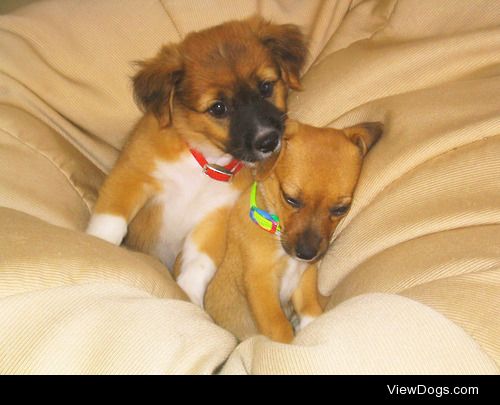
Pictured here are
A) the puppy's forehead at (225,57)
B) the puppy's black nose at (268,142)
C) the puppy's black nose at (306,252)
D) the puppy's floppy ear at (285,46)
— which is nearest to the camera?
the puppy's black nose at (306,252)

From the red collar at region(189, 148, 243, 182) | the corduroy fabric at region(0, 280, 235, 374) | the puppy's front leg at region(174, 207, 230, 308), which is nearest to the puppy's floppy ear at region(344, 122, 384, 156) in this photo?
the red collar at region(189, 148, 243, 182)

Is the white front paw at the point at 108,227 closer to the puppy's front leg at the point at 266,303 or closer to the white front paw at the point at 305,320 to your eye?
the puppy's front leg at the point at 266,303

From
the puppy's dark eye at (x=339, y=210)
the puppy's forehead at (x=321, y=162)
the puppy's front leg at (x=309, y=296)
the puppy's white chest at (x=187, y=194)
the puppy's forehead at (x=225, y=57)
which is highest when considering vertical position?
the puppy's forehead at (x=225, y=57)

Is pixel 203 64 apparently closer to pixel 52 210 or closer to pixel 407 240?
pixel 52 210

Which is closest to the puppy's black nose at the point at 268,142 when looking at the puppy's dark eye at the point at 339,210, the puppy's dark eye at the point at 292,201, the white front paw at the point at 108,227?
the puppy's dark eye at the point at 292,201

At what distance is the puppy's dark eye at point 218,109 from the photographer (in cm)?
257

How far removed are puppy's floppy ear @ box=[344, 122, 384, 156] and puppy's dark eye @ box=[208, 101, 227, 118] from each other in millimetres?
509

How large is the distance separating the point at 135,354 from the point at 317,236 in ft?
3.28

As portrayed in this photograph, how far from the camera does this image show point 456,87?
2490mm

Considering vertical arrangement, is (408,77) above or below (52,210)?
above

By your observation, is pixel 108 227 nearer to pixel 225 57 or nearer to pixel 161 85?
pixel 161 85

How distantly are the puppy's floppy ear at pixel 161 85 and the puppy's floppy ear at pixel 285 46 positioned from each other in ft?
1.31

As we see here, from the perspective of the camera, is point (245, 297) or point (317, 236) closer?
point (317, 236)
